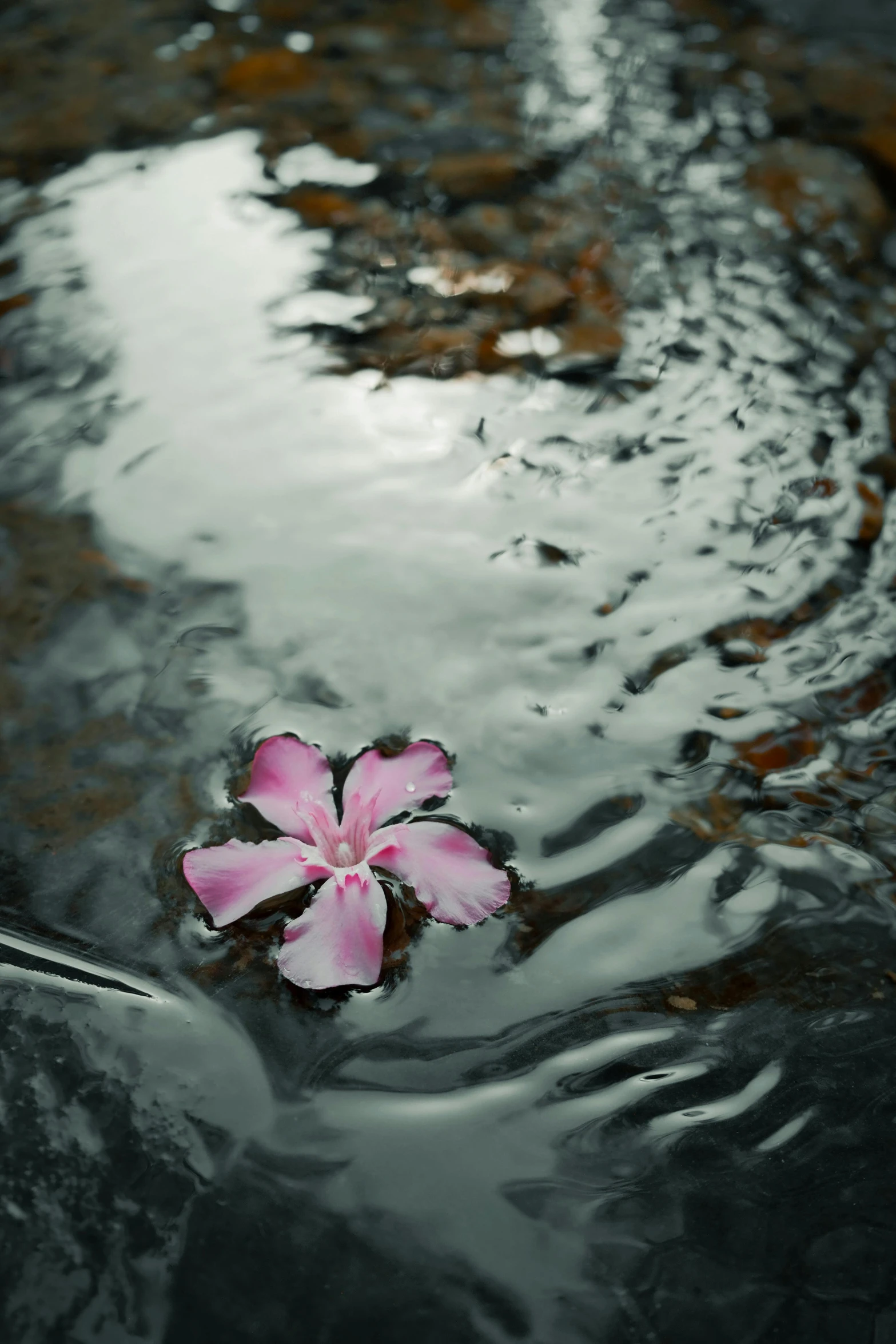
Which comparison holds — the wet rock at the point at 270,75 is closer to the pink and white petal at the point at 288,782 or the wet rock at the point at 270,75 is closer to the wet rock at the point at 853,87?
the wet rock at the point at 853,87

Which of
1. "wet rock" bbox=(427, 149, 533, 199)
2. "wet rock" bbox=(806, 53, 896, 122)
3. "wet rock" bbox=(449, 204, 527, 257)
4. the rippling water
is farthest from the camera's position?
"wet rock" bbox=(806, 53, 896, 122)

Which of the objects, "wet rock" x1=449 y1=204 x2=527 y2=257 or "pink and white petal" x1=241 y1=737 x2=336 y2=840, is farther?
"wet rock" x1=449 y1=204 x2=527 y2=257

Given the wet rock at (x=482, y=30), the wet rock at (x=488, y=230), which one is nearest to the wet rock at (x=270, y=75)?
the wet rock at (x=482, y=30)

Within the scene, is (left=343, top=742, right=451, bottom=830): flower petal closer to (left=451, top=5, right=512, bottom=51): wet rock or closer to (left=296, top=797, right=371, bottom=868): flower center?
(left=296, top=797, right=371, bottom=868): flower center

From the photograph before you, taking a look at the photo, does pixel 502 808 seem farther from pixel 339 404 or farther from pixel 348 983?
pixel 339 404

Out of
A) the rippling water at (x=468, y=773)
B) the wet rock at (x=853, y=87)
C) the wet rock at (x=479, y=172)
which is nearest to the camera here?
the rippling water at (x=468, y=773)

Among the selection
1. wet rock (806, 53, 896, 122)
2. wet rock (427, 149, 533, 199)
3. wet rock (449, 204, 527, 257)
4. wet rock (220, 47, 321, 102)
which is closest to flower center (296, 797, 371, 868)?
wet rock (449, 204, 527, 257)
